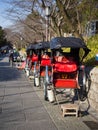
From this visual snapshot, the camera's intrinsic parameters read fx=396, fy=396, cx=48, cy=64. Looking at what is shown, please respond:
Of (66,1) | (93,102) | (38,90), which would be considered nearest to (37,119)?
(93,102)

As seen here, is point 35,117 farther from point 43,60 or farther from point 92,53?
point 92,53

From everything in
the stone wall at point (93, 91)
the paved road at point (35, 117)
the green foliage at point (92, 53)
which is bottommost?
the paved road at point (35, 117)

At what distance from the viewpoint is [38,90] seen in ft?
56.5

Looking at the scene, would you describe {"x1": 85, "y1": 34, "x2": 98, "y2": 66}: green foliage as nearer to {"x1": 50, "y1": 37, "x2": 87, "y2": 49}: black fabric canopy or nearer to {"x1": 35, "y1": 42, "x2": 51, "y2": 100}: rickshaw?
{"x1": 35, "y1": 42, "x2": 51, "y2": 100}: rickshaw

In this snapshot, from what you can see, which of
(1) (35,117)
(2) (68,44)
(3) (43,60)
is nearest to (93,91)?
(2) (68,44)

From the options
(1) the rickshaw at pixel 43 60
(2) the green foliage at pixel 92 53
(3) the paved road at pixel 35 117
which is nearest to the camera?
(3) the paved road at pixel 35 117

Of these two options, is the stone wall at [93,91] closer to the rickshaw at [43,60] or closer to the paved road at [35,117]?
the paved road at [35,117]

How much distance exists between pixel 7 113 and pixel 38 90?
20.0 ft

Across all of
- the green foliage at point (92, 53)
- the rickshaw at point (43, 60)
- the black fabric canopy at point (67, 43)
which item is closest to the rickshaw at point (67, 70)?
the black fabric canopy at point (67, 43)

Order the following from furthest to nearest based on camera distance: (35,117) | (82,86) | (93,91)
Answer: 1. (82,86)
2. (93,91)
3. (35,117)

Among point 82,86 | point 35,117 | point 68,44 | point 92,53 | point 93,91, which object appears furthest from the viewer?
point 92,53

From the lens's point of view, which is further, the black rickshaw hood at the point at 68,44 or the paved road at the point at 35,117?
the black rickshaw hood at the point at 68,44

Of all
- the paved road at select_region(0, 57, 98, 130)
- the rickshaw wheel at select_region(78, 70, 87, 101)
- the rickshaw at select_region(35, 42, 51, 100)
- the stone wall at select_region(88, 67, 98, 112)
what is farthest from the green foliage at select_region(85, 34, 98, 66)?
the stone wall at select_region(88, 67, 98, 112)

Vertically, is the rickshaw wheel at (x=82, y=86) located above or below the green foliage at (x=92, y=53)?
below
